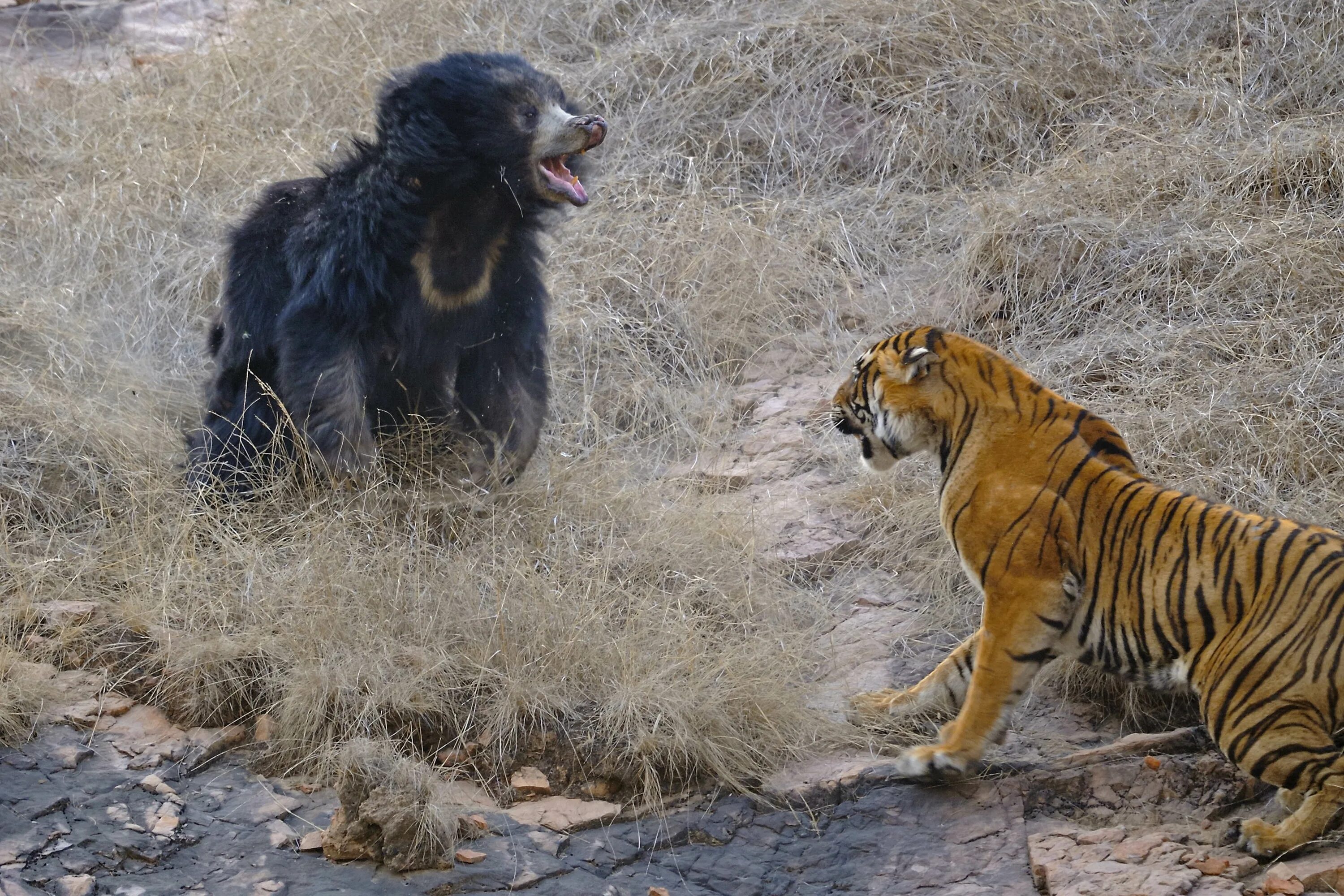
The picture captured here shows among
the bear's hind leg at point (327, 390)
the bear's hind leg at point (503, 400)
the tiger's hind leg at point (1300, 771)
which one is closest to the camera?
the tiger's hind leg at point (1300, 771)

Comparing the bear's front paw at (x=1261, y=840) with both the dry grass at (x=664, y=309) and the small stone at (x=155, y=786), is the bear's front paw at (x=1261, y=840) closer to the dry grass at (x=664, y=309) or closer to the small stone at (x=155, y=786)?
the dry grass at (x=664, y=309)

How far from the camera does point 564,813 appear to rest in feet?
12.1

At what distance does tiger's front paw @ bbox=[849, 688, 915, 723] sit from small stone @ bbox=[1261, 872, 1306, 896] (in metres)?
1.16

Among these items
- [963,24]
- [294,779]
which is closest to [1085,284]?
[963,24]

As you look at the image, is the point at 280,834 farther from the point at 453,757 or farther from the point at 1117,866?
the point at 1117,866

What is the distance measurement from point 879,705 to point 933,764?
421 millimetres

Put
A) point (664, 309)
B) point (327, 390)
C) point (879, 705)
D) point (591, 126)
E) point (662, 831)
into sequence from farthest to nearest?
point (664, 309) < point (591, 126) < point (327, 390) < point (879, 705) < point (662, 831)

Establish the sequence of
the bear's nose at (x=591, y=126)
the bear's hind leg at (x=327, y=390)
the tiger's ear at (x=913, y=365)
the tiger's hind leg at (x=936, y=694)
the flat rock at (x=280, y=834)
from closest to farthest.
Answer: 1. the flat rock at (x=280, y=834)
2. the tiger's ear at (x=913, y=365)
3. the tiger's hind leg at (x=936, y=694)
4. the bear's hind leg at (x=327, y=390)
5. the bear's nose at (x=591, y=126)

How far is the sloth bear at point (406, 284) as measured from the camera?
478cm

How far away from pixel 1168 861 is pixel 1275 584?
28.1 inches

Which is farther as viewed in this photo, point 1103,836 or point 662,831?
point 662,831

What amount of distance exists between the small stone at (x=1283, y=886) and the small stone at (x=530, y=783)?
1.87 meters

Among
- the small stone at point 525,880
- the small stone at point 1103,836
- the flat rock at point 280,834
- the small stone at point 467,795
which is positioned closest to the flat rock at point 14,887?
the flat rock at point 280,834

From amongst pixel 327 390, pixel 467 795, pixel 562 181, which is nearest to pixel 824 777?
pixel 467 795
